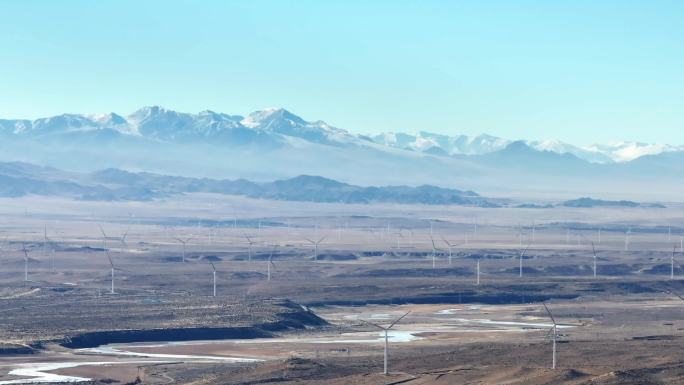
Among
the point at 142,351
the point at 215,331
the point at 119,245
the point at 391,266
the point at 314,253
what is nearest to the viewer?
the point at 142,351

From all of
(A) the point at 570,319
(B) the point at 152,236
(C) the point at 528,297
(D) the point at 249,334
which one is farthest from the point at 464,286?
(B) the point at 152,236

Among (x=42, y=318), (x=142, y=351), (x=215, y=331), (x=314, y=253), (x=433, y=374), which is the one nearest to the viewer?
(x=433, y=374)

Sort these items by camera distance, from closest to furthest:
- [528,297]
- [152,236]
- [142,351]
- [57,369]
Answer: [57,369], [142,351], [528,297], [152,236]

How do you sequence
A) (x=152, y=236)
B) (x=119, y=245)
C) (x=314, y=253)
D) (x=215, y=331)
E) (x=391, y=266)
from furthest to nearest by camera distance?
(x=152, y=236)
(x=119, y=245)
(x=314, y=253)
(x=391, y=266)
(x=215, y=331)

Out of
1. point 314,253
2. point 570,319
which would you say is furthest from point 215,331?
point 314,253

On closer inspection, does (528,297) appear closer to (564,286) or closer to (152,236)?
(564,286)

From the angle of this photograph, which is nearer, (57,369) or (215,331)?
(57,369)

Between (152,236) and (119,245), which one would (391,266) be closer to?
(119,245)

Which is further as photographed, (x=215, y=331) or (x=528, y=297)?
(x=528, y=297)

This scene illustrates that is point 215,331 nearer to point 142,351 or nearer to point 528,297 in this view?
point 142,351
